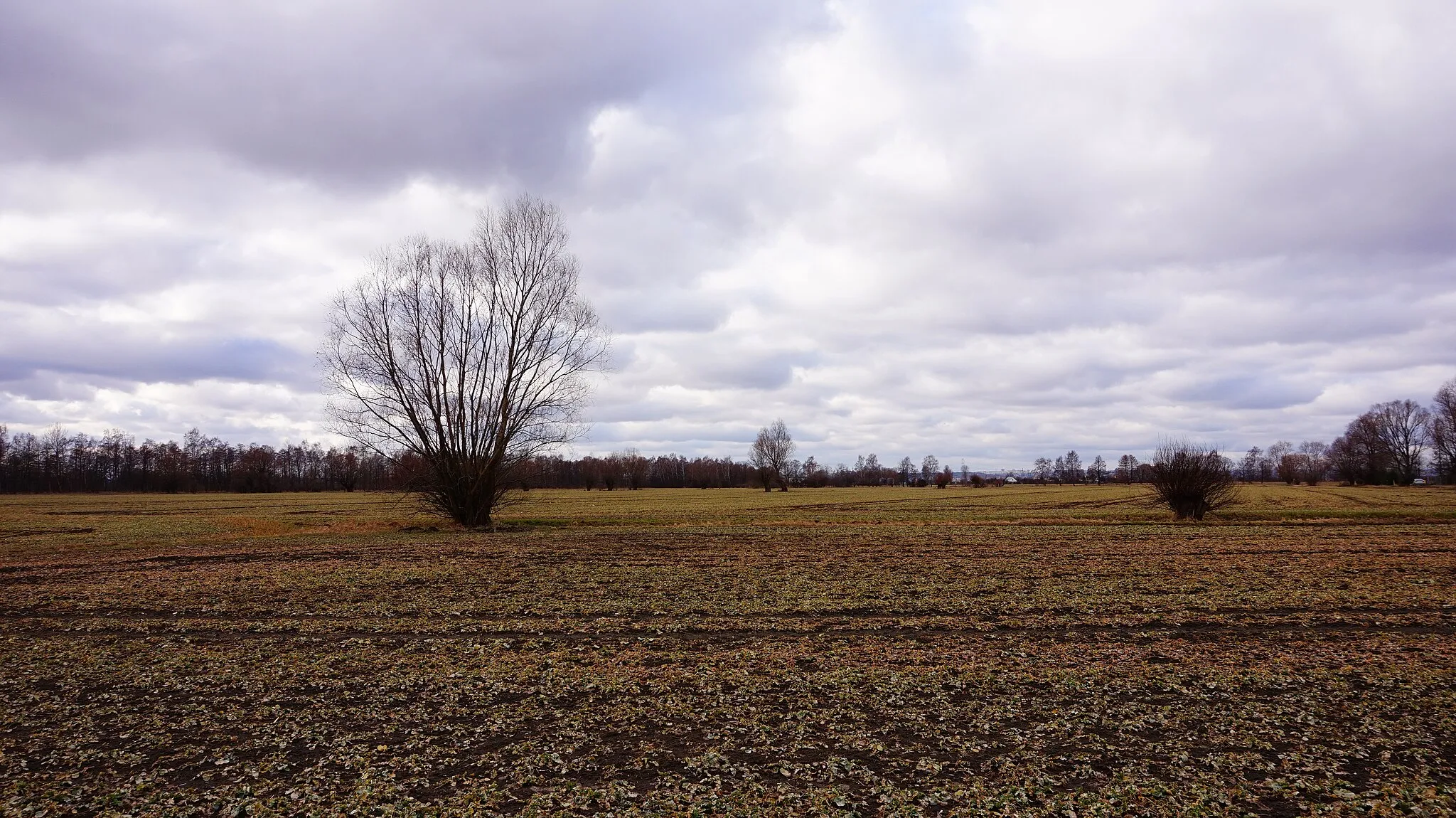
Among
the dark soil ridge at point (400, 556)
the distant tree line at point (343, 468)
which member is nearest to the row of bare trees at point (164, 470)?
the distant tree line at point (343, 468)

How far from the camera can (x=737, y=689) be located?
8055 mm

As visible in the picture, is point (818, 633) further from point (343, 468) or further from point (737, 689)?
point (343, 468)

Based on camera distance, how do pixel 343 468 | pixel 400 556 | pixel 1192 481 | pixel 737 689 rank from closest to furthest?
pixel 737 689 → pixel 400 556 → pixel 1192 481 → pixel 343 468

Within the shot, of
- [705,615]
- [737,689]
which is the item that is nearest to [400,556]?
[705,615]

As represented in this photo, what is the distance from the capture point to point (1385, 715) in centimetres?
687

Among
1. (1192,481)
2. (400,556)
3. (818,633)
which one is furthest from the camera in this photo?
(1192,481)

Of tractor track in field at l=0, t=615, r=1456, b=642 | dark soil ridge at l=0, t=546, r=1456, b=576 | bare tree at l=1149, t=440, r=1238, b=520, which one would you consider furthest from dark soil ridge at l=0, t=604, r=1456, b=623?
bare tree at l=1149, t=440, r=1238, b=520

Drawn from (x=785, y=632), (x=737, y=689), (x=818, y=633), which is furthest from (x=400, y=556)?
(x=737, y=689)

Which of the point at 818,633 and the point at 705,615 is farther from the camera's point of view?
the point at 705,615

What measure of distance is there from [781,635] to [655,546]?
1301 centimetres

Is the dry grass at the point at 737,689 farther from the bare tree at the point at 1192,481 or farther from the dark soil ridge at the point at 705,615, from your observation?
the bare tree at the point at 1192,481

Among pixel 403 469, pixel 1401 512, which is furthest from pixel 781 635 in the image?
pixel 1401 512

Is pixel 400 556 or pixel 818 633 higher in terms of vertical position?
pixel 818 633

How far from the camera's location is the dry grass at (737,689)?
5.52 meters
